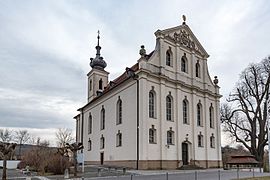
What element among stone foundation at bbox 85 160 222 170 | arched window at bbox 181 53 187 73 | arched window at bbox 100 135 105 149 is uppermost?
arched window at bbox 181 53 187 73

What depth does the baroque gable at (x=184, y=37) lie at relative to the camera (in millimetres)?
37275

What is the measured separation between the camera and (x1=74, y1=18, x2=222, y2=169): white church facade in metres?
33.1

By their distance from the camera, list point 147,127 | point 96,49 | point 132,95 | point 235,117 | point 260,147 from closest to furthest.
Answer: point 147,127 < point 132,95 < point 260,147 < point 235,117 < point 96,49

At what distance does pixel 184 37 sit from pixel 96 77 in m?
20.9

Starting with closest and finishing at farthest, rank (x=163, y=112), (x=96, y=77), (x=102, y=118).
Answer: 1. (x=163, y=112)
2. (x=102, y=118)
3. (x=96, y=77)

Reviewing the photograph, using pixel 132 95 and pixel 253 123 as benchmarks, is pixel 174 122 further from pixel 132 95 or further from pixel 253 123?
pixel 253 123

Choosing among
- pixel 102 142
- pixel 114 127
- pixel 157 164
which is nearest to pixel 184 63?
pixel 114 127

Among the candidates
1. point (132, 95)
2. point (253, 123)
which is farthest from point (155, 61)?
point (253, 123)

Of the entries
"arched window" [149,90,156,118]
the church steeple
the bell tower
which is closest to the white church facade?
"arched window" [149,90,156,118]

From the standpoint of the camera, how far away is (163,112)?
34531 millimetres

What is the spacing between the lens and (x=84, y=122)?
52.6 metres

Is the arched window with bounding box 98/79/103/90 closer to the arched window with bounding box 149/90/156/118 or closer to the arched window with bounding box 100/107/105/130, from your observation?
the arched window with bounding box 100/107/105/130

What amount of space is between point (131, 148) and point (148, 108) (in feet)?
15.2

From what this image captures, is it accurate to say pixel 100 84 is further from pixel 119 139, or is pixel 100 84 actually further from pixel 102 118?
pixel 119 139
